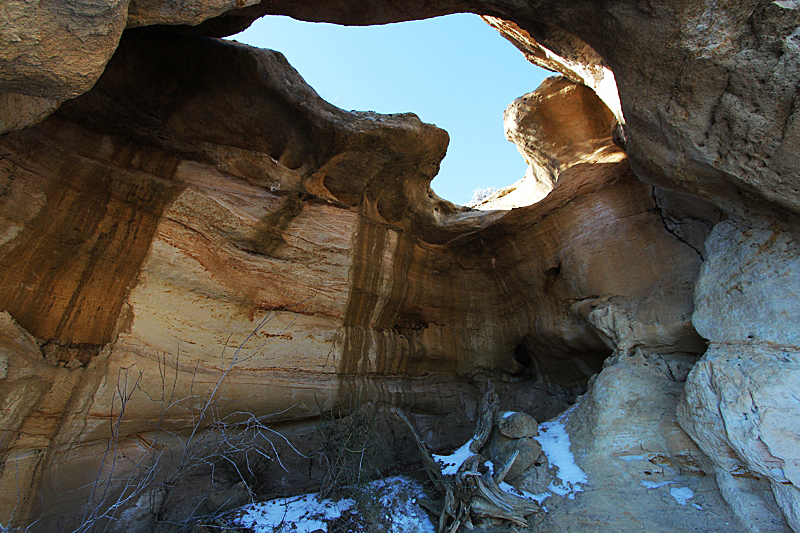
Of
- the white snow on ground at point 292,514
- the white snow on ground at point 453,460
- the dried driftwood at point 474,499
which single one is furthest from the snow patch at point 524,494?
the white snow on ground at point 292,514

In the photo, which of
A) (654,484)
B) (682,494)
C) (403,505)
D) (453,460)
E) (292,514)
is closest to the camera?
(682,494)

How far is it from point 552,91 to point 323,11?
3.82 m

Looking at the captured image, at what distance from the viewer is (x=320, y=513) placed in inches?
157

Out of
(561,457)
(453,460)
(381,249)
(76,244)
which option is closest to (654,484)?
(561,457)

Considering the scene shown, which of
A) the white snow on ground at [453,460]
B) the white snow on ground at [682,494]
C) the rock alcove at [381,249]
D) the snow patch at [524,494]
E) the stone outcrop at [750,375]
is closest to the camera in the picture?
the stone outcrop at [750,375]

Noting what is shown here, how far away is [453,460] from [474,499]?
828 mm

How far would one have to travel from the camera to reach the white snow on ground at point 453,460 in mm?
4227

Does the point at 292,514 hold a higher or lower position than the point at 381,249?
lower

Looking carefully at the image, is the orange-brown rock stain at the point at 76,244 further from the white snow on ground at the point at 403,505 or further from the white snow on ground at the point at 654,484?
the white snow on ground at the point at 654,484

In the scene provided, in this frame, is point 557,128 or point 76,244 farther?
point 557,128

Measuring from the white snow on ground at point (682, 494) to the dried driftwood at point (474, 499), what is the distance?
3.64 ft

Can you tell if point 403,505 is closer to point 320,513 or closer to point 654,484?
point 320,513

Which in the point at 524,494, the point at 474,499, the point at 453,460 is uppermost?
the point at 524,494

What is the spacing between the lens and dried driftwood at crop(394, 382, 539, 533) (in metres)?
3.52
